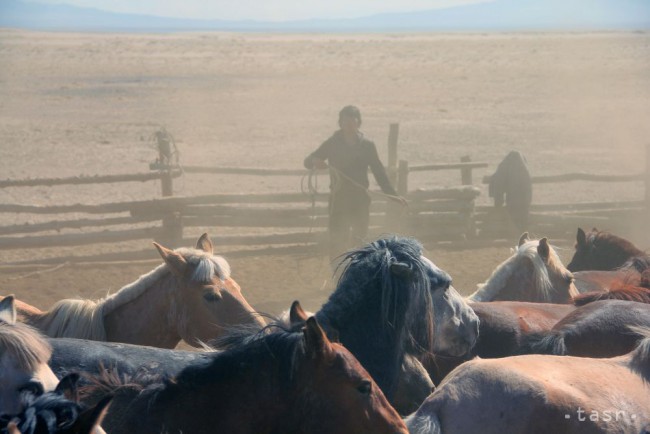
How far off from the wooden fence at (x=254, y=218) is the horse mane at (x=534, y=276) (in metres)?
5.79

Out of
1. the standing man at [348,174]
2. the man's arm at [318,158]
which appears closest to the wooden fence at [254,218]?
the standing man at [348,174]

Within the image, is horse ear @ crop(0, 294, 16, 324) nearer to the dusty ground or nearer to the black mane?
the black mane

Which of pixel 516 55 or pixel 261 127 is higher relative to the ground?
pixel 516 55

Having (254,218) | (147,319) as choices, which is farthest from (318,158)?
(147,319)

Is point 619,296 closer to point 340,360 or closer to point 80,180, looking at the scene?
point 340,360

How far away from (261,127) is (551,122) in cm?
979

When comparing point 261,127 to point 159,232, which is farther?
point 261,127

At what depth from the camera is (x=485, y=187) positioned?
677 inches

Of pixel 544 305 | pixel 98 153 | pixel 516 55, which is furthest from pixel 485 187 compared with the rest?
pixel 516 55

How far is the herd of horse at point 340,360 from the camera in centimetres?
315

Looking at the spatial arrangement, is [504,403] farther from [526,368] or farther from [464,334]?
[464,334]

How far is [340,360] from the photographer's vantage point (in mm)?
3170

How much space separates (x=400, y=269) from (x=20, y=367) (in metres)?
1.94

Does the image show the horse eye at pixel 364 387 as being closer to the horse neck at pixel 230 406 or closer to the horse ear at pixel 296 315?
the horse neck at pixel 230 406
